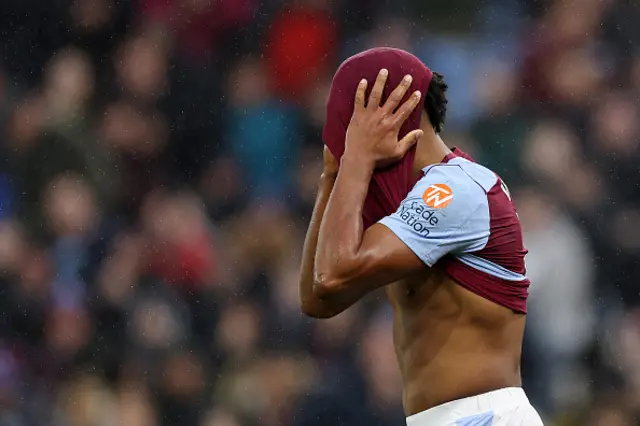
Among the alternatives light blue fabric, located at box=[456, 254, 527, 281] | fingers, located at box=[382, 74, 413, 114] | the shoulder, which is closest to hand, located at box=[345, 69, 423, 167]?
fingers, located at box=[382, 74, 413, 114]

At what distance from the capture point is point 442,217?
2.99m

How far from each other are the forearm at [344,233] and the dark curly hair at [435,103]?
0.31 metres

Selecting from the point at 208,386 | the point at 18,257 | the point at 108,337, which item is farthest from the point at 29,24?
the point at 208,386

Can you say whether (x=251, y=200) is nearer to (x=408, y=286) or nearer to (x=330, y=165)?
(x=330, y=165)

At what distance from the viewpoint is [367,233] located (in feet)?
9.91

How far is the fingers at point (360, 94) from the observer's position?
3.15 m

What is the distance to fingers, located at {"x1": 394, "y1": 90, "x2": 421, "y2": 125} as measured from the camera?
311 centimetres

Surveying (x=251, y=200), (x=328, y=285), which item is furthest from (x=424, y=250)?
(x=251, y=200)

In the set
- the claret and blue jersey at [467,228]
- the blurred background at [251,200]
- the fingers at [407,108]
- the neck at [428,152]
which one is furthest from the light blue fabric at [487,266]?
the blurred background at [251,200]

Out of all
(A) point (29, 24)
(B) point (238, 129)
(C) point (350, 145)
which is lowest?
(B) point (238, 129)

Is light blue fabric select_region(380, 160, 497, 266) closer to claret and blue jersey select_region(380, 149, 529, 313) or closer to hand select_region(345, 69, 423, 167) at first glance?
claret and blue jersey select_region(380, 149, 529, 313)

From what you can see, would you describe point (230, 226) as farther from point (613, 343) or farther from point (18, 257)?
point (613, 343)

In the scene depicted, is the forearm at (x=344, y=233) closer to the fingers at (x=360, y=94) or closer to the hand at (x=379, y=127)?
the hand at (x=379, y=127)

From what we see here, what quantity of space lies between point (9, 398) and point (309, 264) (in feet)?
11.6
